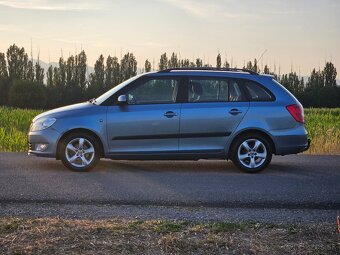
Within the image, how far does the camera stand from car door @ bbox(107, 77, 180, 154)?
9.69 metres

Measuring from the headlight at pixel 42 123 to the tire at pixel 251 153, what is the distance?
299 cm

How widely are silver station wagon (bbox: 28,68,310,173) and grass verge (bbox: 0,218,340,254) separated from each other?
11.9 feet

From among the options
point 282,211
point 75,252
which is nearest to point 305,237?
point 282,211

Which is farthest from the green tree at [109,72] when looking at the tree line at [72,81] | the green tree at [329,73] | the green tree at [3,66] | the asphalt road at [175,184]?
the asphalt road at [175,184]

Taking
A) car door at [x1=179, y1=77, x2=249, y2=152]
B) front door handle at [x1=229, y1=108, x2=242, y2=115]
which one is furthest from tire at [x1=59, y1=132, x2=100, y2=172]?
front door handle at [x1=229, y1=108, x2=242, y2=115]

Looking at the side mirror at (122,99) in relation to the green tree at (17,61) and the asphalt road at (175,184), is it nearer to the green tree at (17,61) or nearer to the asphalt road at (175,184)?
the asphalt road at (175,184)

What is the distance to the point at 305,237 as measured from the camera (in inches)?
218

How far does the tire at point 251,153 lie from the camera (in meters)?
9.74

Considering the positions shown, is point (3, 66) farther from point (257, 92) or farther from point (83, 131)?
point (257, 92)

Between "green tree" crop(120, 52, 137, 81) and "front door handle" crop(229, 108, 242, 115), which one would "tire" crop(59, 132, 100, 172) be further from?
"green tree" crop(120, 52, 137, 81)

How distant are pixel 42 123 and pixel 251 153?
11.3 feet

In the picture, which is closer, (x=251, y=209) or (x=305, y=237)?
(x=305, y=237)

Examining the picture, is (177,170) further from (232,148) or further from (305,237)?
(305,237)

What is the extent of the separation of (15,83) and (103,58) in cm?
1362
